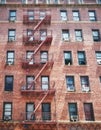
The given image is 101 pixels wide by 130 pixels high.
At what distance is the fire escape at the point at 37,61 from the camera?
1421 inches

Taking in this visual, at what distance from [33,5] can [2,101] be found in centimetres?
1638

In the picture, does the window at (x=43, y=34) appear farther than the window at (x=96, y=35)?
No

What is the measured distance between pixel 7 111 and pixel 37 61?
791cm

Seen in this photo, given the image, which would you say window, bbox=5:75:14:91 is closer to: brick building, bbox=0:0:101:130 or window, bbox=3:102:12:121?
brick building, bbox=0:0:101:130

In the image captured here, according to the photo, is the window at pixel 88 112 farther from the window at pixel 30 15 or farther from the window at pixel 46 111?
the window at pixel 30 15

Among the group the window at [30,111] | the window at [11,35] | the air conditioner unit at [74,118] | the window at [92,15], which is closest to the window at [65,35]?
the window at [92,15]

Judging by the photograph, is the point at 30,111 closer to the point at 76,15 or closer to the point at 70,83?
the point at 70,83

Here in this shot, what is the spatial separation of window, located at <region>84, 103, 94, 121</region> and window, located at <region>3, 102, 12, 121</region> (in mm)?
9156

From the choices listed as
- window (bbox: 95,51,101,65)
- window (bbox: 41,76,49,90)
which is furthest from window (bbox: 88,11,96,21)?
window (bbox: 41,76,49,90)

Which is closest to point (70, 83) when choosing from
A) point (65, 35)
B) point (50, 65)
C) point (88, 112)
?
point (50, 65)


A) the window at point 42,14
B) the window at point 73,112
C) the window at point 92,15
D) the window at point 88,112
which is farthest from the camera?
the window at point 92,15

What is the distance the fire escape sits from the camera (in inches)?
1421

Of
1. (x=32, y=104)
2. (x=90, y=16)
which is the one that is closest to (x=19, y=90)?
(x=32, y=104)

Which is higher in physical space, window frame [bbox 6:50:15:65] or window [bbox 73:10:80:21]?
window [bbox 73:10:80:21]
